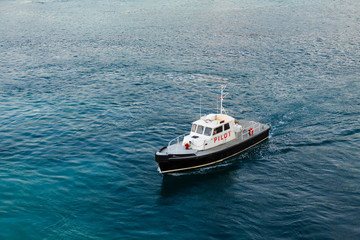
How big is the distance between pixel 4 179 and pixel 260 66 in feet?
209

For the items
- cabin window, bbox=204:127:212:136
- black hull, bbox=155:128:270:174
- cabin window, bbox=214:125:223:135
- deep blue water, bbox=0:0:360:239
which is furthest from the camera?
cabin window, bbox=214:125:223:135

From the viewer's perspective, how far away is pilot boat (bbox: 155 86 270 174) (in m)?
42.2

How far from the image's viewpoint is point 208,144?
4500 centimetres

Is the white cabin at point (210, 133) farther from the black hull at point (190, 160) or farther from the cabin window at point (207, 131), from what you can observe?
the black hull at point (190, 160)

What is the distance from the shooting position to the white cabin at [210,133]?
4475 centimetres

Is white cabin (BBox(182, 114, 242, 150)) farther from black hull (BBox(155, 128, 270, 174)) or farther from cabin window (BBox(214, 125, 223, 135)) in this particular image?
black hull (BBox(155, 128, 270, 174))

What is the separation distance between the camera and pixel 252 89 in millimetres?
72000

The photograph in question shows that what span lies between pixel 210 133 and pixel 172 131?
10.3 meters

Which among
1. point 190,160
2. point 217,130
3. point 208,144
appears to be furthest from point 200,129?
point 190,160

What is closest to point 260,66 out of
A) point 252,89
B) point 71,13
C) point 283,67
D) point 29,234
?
point 283,67

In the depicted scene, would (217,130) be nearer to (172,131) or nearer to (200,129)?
(200,129)

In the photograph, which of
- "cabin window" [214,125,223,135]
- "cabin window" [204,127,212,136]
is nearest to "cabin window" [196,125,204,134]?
"cabin window" [204,127,212,136]

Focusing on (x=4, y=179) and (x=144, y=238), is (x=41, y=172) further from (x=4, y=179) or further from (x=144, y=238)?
(x=144, y=238)

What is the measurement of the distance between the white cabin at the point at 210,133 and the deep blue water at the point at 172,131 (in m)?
3.29
